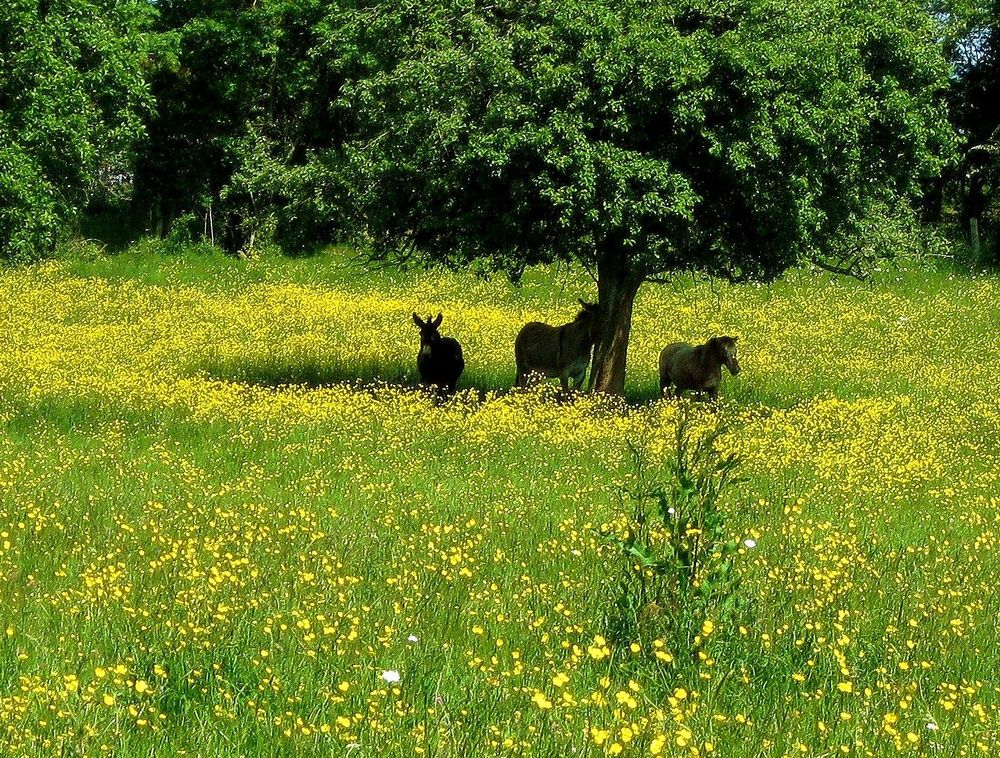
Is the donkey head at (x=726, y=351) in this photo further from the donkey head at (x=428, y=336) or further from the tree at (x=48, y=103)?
the tree at (x=48, y=103)

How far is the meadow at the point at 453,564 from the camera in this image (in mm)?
5832

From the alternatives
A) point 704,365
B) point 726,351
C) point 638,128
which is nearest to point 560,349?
point 704,365

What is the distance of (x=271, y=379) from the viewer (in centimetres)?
2248

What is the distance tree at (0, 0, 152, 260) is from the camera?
85.0ft

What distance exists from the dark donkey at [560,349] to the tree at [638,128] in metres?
0.87

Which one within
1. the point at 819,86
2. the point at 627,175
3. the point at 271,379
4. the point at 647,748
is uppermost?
the point at 819,86

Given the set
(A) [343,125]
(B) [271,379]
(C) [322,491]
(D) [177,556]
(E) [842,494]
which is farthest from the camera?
(A) [343,125]

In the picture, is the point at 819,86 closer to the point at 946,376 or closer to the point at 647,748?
the point at 946,376

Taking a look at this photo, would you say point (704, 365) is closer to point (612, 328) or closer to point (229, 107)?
point (612, 328)

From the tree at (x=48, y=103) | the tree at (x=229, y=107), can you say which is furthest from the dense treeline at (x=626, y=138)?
the tree at (x=229, y=107)

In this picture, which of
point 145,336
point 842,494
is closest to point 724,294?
point 145,336

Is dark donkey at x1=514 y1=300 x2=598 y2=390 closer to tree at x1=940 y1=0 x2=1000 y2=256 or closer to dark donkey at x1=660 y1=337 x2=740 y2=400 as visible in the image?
dark donkey at x1=660 y1=337 x2=740 y2=400

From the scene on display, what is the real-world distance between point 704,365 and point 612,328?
1730 millimetres

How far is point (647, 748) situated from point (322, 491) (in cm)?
741
